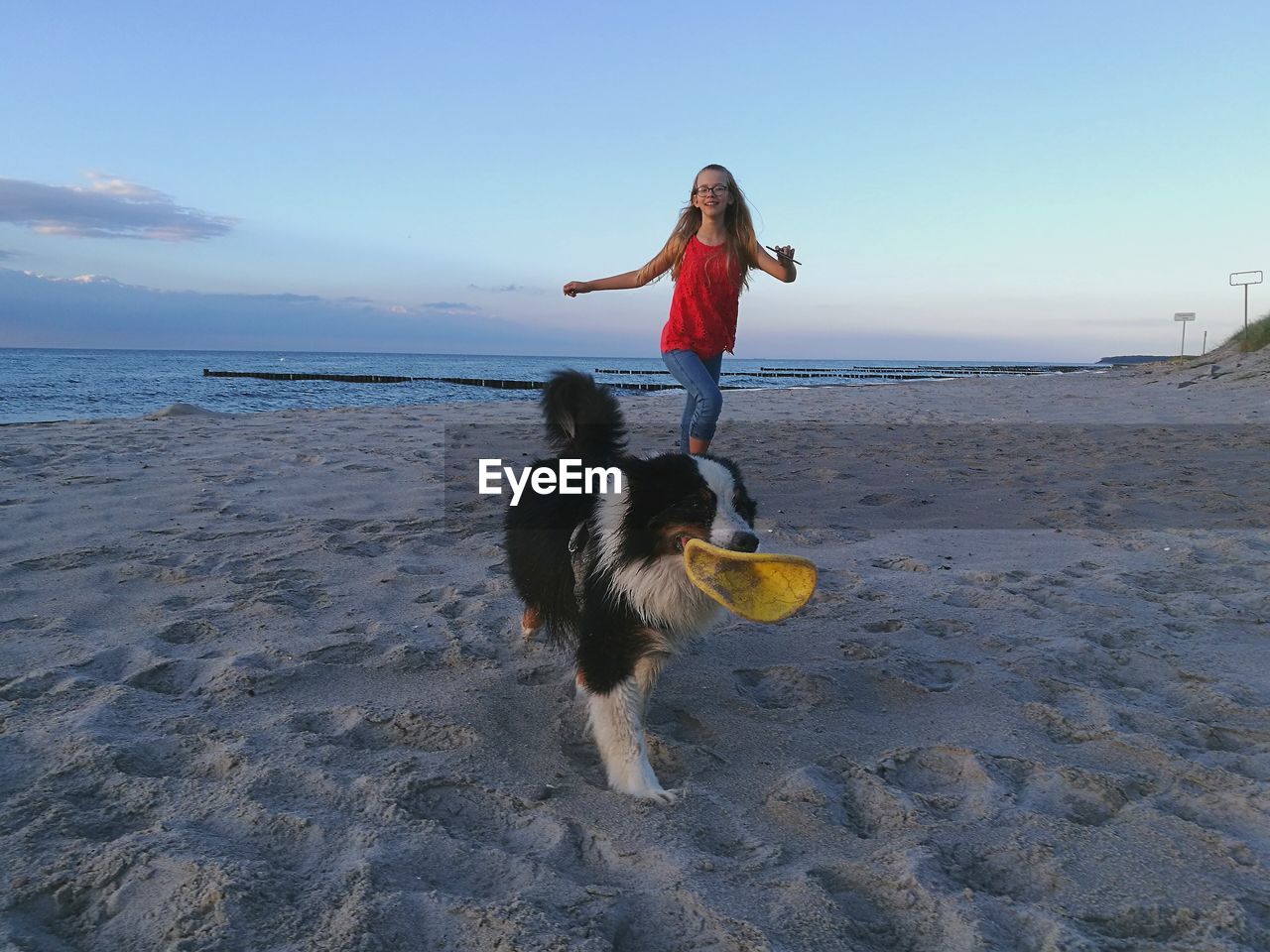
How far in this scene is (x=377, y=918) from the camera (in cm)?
171

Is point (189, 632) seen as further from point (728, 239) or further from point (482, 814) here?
point (728, 239)

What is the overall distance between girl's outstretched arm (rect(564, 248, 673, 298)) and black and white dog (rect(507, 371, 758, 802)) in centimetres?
190

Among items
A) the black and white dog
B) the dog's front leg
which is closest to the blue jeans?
the black and white dog

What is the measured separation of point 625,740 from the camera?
2.43 metres

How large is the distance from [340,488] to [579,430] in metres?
3.62

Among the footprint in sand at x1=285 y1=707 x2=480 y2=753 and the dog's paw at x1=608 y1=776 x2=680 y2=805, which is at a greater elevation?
the footprint in sand at x1=285 y1=707 x2=480 y2=753

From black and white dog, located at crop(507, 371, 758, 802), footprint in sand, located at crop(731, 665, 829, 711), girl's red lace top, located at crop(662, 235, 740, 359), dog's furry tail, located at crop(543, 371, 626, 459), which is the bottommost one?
footprint in sand, located at crop(731, 665, 829, 711)

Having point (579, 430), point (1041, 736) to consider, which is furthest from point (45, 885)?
point (1041, 736)

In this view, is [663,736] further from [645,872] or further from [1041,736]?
[1041,736]

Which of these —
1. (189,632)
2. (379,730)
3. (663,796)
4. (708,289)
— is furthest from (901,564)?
(189,632)

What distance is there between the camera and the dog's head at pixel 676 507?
2.64 m

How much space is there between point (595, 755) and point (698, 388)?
2.30 metres

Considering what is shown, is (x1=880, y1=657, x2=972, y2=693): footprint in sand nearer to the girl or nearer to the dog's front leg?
the dog's front leg

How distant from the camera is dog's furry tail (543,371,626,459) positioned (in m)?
3.24
